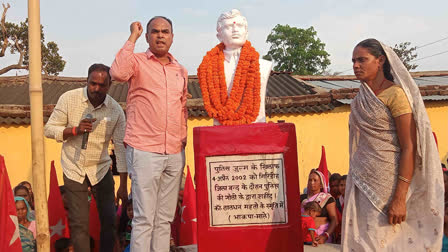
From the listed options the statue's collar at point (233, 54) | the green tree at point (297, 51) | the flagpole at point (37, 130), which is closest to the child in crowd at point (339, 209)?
the statue's collar at point (233, 54)

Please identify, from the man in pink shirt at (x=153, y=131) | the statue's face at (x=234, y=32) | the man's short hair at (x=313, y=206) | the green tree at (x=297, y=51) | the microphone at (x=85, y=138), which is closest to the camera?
the man in pink shirt at (x=153, y=131)

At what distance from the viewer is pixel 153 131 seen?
3.32 metres

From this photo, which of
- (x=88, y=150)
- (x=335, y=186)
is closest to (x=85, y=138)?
(x=88, y=150)

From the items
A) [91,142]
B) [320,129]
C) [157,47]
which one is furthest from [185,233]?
[320,129]

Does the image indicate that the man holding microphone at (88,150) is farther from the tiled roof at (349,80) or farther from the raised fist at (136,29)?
the tiled roof at (349,80)

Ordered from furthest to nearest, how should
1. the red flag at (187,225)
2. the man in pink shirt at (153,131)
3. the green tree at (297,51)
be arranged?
the green tree at (297,51)
the red flag at (187,225)
the man in pink shirt at (153,131)

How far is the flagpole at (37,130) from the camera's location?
2.93 m

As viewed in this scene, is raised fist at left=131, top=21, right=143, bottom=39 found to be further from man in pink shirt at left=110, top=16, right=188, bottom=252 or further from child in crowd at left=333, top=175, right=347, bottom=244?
child in crowd at left=333, top=175, right=347, bottom=244

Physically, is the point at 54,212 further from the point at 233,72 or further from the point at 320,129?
the point at 320,129

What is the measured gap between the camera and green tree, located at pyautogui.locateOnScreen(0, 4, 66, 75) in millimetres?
12961

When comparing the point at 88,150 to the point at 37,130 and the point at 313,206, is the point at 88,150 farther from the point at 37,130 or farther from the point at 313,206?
the point at 313,206

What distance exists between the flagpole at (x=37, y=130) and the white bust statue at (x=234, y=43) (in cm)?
145

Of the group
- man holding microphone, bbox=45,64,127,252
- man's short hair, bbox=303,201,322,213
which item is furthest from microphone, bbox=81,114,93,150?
man's short hair, bbox=303,201,322,213

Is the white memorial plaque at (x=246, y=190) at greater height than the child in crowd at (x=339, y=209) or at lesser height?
greater
